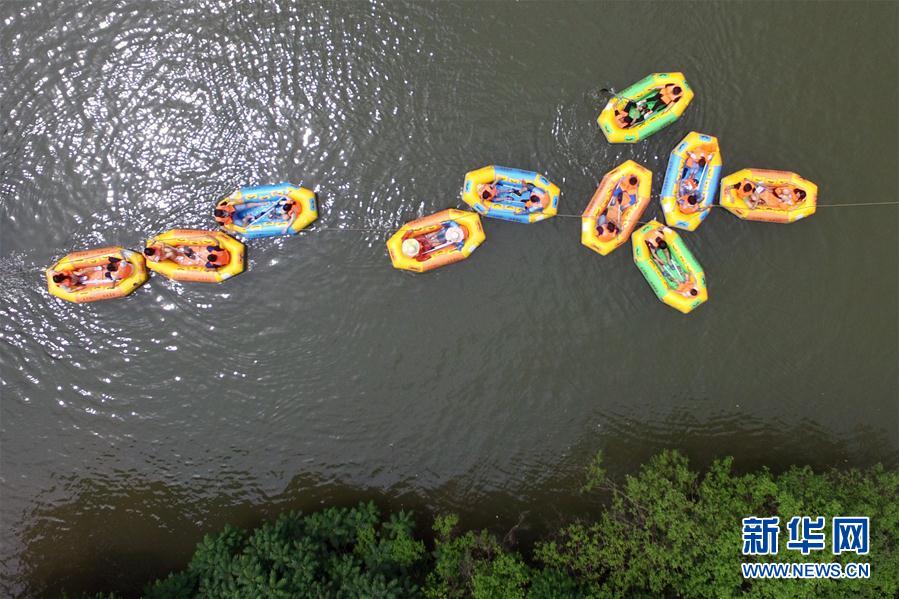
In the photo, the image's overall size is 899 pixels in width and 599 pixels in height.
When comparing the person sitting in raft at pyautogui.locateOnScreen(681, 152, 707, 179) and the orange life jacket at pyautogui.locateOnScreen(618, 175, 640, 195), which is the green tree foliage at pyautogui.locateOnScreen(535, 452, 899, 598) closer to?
the orange life jacket at pyautogui.locateOnScreen(618, 175, 640, 195)

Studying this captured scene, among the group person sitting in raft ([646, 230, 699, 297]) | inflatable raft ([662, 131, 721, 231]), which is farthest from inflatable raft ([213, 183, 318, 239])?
inflatable raft ([662, 131, 721, 231])

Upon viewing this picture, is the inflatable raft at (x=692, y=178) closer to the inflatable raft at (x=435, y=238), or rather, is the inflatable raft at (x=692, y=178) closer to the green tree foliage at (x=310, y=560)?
the inflatable raft at (x=435, y=238)

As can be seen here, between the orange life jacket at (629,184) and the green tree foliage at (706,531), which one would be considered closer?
the green tree foliage at (706,531)

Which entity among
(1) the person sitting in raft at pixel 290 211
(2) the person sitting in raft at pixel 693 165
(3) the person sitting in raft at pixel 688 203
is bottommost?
(1) the person sitting in raft at pixel 290 211

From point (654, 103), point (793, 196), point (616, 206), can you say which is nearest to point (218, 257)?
point (616, 206)

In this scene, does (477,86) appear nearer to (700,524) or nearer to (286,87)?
(286,87)

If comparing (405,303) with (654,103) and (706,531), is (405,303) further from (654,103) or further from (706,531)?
(706,531)

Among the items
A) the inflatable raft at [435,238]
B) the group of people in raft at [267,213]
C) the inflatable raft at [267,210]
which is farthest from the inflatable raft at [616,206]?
the group of people in raft at [267,213]

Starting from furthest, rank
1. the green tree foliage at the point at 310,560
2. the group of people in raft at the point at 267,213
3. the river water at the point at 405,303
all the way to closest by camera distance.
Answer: the river water at the point at 405,303
the group of people in raft at the point at 267,213
the green tree foliage at the point at 310,560
